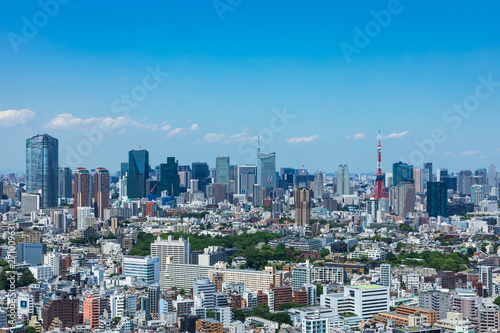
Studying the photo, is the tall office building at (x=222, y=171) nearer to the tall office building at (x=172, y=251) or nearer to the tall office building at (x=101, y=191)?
the tall office building at (x=101, y=191)

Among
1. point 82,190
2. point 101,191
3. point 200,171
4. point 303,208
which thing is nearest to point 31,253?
point 303,208

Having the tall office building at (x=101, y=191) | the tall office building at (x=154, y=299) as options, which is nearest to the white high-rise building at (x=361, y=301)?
the tall office building at (x=154, y=299)

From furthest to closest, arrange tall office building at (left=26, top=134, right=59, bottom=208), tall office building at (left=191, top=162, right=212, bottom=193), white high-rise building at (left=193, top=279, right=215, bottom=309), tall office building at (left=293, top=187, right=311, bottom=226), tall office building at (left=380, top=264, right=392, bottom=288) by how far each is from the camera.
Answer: tall office building at (left=191, top=162, right=212, bottom=193), tall office building at (left=26, top=134, right=59, bottom=208), tall office building at (left=293, top=187, right=311, bottom=226), tall office building at (left=380, top=264, right=392, bottom=288), white high-rise building at (left=193, top=279, right=215, bottom=309)

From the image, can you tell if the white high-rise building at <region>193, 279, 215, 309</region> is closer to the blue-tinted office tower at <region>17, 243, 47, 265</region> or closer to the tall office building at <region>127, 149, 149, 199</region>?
the blue-tinted office tower at <region>17, 243, 47, 265</region>

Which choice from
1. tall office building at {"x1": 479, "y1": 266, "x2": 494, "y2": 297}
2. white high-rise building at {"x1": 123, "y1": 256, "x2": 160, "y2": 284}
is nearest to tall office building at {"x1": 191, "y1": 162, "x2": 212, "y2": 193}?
white high-rise building at {"x1": 123, "y1": 256, "x2": 160, "y2": 284}

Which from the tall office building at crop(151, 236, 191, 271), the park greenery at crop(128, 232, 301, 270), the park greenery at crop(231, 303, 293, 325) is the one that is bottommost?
the park greenery at crop(231, 303, 293, 325)

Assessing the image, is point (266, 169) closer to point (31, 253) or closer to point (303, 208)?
point (303, 208)

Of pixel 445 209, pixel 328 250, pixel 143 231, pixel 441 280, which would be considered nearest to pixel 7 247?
pixel 143 231
